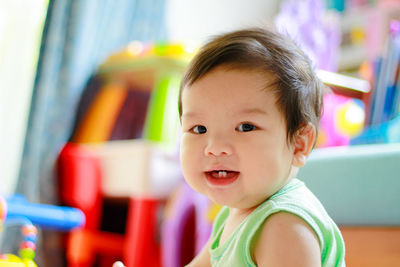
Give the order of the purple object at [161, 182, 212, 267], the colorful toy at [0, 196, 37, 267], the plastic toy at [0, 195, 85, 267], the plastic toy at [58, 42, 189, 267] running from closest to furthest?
1. the colorful toy at [0, 196, 37, 267]
2. the plastic toy at [0, 195, 85, 267]
3. the purple object at [161, 182, 212, 267]
4. the plastic toy at [58, 42, 189, 267]

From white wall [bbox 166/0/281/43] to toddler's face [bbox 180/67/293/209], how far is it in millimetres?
1692

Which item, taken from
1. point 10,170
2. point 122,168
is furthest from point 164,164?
point 10,170

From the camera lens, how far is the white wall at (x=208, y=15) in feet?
7.80

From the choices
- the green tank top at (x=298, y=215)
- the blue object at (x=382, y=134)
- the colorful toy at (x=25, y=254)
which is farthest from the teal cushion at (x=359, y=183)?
the colorful toy at (x=25, y=254)

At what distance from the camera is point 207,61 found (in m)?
0.60

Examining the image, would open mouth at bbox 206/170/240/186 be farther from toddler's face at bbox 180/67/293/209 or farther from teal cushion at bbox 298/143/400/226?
teal cushion at bbox 298/143/400/226

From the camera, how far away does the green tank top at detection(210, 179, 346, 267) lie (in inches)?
21.9

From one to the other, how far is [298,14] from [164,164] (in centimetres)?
75

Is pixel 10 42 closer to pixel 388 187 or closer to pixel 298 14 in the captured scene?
pixel 298 14

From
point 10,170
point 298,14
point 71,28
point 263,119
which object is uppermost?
point 298,14

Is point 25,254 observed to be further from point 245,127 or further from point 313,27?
point 313,27

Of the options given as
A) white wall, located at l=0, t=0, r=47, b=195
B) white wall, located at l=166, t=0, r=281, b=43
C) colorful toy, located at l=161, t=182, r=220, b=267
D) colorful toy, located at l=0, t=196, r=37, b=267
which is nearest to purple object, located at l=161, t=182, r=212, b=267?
colorful toy, located at l=161, t=182, r=220, b=267

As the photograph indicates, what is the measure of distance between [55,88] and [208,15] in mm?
1148

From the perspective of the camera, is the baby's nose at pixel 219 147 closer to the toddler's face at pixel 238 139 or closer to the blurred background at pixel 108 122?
the toddler's face at pixel 238 139
